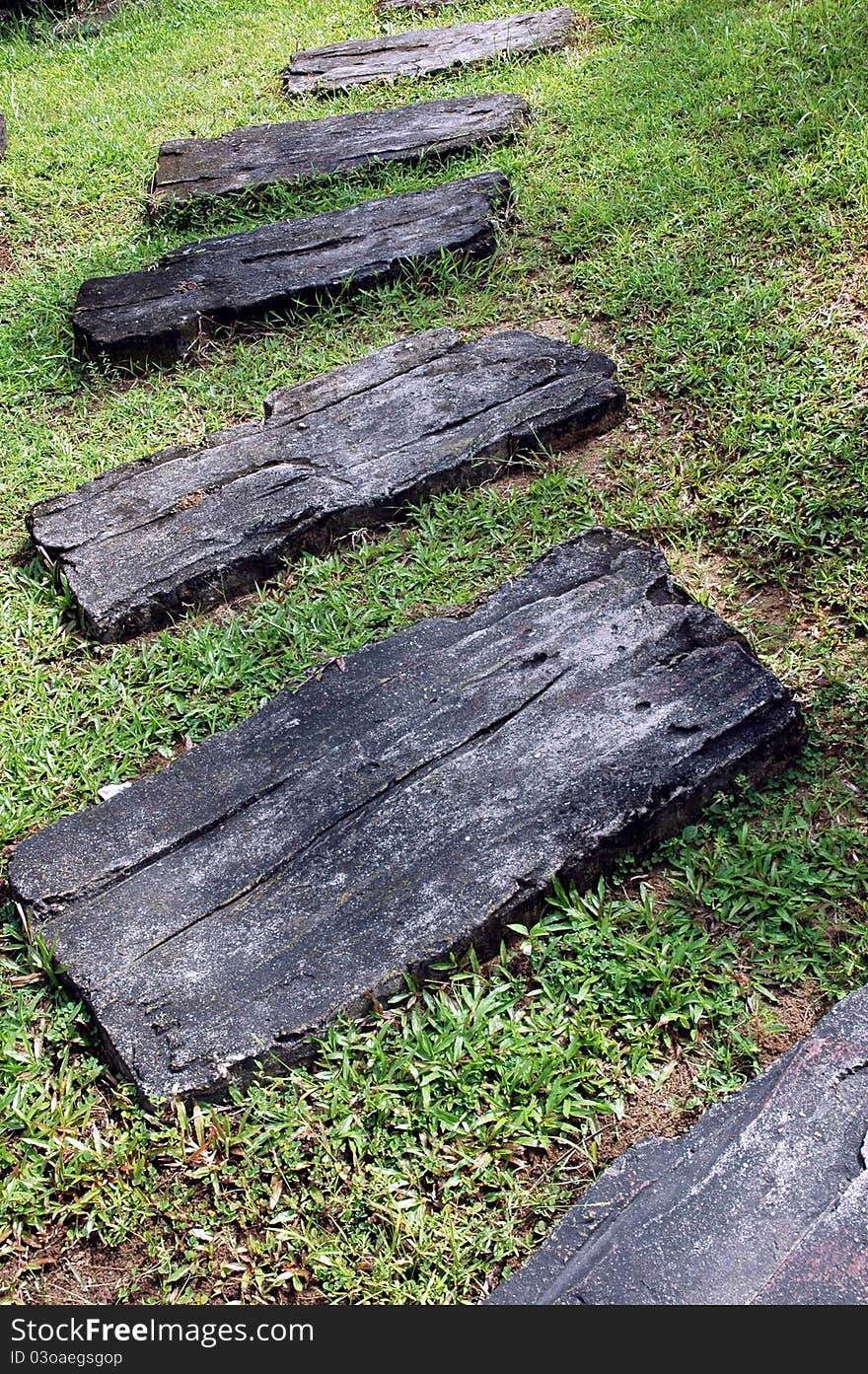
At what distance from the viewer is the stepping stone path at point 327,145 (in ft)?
16.8

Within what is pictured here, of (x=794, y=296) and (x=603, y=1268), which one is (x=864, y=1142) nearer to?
(x=603, y=1268)

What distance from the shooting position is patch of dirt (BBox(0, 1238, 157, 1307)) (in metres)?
1.88

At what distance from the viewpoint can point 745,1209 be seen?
1745mm

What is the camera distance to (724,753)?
2463mm

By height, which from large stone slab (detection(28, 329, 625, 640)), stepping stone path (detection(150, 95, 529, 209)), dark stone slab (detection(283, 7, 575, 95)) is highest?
dark stone slab (detection(283, 7, 575, 95))

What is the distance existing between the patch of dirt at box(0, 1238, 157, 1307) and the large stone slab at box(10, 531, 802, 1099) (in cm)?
27

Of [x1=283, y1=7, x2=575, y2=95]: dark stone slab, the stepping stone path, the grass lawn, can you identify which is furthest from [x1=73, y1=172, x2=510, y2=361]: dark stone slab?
[x1=283, y1=7, x2=575, y2=95]: dark stone slab

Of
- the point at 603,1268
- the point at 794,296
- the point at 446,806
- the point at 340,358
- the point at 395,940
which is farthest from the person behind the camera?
the point at 340,358

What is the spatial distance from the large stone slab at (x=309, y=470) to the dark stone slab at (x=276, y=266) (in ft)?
2.20

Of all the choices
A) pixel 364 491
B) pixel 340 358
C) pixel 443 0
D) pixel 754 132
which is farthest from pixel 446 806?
pixel 443 0

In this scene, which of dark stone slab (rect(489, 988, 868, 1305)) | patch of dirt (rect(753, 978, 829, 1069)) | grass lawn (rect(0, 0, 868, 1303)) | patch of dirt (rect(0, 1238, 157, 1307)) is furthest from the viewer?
patch of dirt (rect(753, 978, 829, 1069))

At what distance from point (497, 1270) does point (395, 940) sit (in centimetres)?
62

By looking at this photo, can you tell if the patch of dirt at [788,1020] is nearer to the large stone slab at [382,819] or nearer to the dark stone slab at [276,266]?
the large stone slab at [382,819]

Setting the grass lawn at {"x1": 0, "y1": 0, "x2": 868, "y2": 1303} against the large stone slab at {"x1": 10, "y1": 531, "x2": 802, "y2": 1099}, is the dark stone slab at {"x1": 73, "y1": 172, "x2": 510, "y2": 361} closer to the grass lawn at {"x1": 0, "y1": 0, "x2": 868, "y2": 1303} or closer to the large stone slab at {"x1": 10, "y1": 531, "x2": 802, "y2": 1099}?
the grass lawn at {"x1": 0, "y1": 0, "x2": 868, "y2": 1303}
